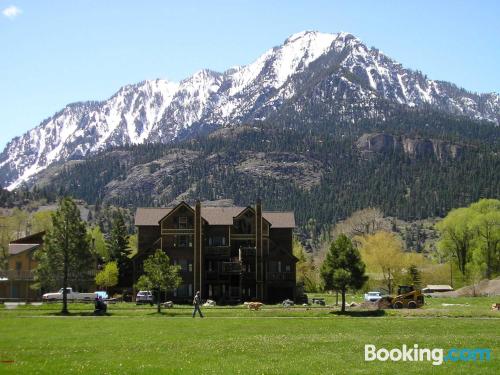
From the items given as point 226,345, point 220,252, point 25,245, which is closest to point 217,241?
point 220,252

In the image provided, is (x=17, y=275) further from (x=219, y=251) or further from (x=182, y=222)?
(x=219, y=251)

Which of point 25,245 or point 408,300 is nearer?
point 408,300

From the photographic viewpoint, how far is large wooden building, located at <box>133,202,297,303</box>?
92.2 m

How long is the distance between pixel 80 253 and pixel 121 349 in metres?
37.8

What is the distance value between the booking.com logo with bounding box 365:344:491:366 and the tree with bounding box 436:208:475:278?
9579 cm

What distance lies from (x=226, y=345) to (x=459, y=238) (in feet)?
326

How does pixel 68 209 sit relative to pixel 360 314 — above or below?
above

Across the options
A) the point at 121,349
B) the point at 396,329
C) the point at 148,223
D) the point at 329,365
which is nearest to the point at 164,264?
the point at 148,223

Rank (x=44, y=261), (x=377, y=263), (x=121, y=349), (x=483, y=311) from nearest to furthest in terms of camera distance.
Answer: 1. (x=121, y=349)
2. (x=483, y=311)
3. (x=44, y=261)
4. (x=377, y=263)

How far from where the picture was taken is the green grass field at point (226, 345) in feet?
78.4

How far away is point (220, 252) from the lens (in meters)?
93.8

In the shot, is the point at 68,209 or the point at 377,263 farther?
the point at 377,263

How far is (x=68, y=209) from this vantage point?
216 feet

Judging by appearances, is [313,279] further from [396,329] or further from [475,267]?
[396,329]
